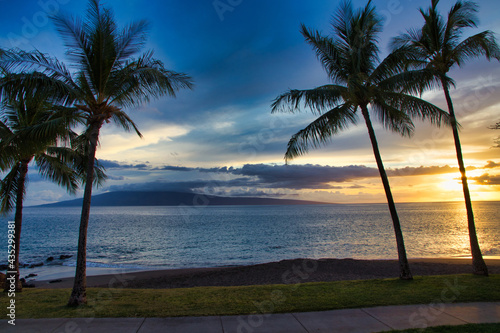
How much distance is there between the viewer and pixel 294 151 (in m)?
11.2

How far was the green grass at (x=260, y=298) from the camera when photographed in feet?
22.6

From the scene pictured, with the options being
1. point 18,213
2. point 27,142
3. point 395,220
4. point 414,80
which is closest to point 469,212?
point 395,220

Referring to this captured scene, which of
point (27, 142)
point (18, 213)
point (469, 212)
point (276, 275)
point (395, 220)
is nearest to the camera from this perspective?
point (27, 142)

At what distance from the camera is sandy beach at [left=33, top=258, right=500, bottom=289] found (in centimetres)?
1565

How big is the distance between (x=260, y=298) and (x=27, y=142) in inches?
295

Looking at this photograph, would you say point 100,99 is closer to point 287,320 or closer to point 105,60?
point 105,60

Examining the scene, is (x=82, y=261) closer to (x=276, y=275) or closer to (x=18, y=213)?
(x=18, y=213)

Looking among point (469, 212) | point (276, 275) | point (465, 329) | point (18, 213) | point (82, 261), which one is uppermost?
point (18, 213)

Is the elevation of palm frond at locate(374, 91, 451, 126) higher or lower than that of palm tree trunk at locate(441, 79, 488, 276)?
higher

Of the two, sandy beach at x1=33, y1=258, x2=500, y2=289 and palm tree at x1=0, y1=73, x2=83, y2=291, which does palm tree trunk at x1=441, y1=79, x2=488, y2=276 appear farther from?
palm tree at x1=0, y1=73, x2=83, y2=291

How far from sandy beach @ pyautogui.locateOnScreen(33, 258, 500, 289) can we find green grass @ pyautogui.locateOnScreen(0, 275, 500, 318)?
653 cm

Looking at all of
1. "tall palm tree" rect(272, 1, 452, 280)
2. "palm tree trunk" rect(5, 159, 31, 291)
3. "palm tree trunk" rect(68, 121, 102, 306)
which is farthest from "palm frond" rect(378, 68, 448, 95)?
"palm tree trunk" rect(5, 159, 31, 291)

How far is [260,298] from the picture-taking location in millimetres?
7891

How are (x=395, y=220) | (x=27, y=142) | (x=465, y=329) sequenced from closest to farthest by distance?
(x=465, y=329), (x=27, y=142), (x=395, y=220)
